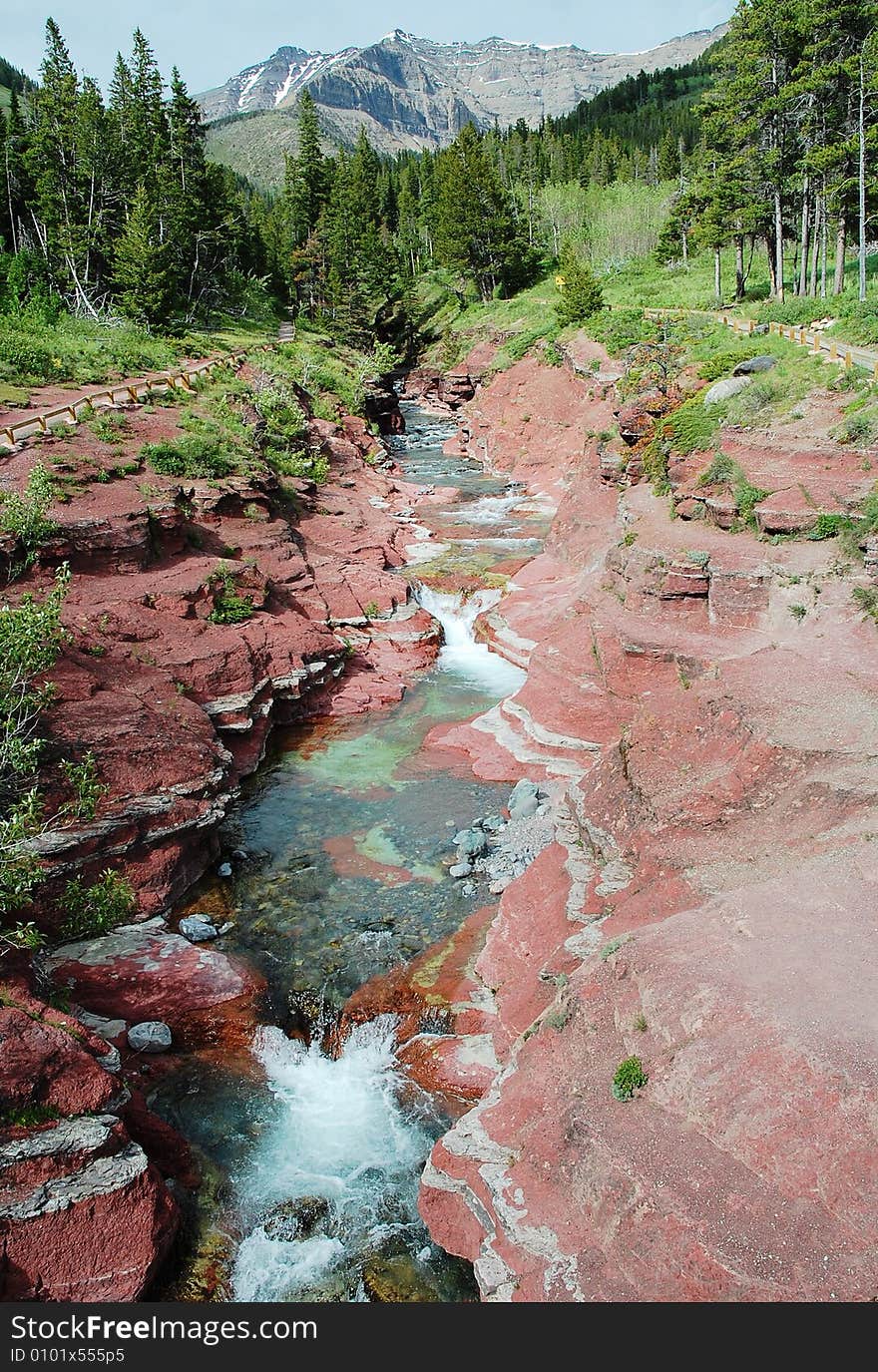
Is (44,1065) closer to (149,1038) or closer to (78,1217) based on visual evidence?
(78,1217)

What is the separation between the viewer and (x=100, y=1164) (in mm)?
10242

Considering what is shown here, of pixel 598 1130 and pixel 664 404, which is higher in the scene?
pixel 664 404

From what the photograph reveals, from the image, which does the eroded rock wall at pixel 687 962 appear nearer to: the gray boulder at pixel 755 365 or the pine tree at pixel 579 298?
the gray boulder at pixel 755 365

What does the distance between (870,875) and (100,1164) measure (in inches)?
400

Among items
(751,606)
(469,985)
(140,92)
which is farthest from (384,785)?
(140,92)

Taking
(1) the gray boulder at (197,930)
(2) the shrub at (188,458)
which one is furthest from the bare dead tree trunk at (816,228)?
(1) the gray boulder at (197,930)

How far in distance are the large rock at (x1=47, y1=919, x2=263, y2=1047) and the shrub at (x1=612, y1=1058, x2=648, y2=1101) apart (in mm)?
6427

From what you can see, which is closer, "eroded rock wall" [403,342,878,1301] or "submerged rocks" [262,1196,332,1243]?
"eroded rock wall" [403,342,878,1301]

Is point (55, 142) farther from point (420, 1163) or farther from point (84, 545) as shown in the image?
point (420, 1163)

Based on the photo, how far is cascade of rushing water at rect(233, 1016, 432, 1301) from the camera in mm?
10641

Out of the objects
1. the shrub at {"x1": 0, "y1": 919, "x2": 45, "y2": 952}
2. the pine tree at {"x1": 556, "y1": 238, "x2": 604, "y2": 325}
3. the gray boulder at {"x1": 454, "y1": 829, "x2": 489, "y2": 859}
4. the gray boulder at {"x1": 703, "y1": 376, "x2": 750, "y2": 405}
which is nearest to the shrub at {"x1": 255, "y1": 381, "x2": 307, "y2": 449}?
the gray boulder at {"x1": 703, "y1": 376, "x2": 750, "y2": 405}

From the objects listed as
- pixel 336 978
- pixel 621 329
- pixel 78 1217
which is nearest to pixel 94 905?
pixel 336 978

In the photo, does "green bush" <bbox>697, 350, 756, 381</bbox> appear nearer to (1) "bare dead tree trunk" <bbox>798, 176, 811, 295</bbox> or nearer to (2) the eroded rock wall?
(1) "bare dead tree trunk" <bbox>798, 176, 811, 295</bbox>

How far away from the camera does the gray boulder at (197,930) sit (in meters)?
15.8
